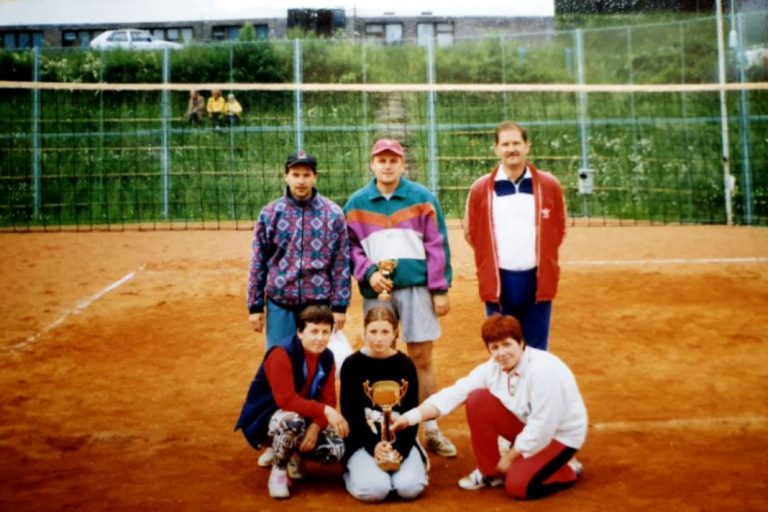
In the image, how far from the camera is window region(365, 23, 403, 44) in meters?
29.7

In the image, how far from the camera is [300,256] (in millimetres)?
4777

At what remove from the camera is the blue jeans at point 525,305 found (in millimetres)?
4816

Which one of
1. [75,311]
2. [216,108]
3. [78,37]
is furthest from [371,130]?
[78,37]

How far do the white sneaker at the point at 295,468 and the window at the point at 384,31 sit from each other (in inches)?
1023

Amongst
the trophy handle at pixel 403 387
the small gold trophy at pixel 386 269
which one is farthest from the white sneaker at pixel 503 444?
the small gold trophy at pixel 386 269

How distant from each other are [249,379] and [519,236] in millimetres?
2601

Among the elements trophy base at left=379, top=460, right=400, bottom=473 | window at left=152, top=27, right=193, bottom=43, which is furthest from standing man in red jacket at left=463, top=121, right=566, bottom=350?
window at left=152, top=27, right=193, bottom=43

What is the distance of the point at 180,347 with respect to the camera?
23.8ft

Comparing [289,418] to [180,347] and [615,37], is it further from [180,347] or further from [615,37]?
[615,37]

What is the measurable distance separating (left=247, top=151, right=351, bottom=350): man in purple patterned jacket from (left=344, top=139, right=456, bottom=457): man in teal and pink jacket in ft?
Result: 0.50

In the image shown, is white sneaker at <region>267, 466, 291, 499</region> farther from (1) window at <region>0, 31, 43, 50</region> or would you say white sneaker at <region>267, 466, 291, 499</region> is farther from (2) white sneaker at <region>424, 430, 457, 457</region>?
(1) window at <region>0, 31, 43, 50</region>

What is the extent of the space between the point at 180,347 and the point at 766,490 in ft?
15.8

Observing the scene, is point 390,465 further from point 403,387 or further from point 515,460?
point 515,460

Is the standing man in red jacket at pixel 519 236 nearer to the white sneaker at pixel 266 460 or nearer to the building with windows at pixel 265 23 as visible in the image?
the white sneaker at pixel 266 460
